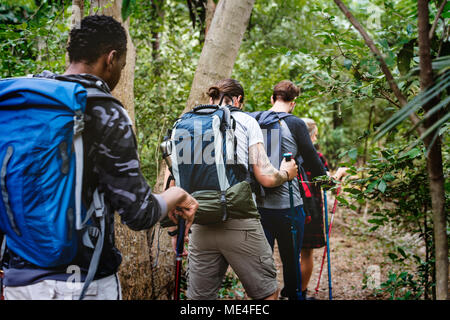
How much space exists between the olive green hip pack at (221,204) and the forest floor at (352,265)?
1953 mm

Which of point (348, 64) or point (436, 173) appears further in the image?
point (348, 64)

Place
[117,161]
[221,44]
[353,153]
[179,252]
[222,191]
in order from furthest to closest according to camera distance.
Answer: [221,44] < [222,191] < [353,153] < [179,252] < [117,161]

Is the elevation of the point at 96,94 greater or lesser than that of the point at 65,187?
greater

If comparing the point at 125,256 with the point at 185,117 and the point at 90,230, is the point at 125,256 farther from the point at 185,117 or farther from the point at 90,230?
the point at 90,230

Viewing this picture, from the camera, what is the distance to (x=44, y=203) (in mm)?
1333

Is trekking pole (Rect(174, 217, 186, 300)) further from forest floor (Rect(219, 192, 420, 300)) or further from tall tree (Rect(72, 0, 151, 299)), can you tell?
forest floor (Rect(219, 192, 420, 300))

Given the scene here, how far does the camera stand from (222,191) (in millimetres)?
2350

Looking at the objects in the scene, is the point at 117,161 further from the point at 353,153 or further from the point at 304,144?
the point at 304,144

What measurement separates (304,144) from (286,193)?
499 millimetres

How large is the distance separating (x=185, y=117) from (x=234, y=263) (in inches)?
42.0

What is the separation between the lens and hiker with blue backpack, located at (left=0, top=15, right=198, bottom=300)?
4.35 feet

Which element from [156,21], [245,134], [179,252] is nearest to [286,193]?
[245,134]

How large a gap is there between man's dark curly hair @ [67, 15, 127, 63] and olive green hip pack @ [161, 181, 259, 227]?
1.09 m
